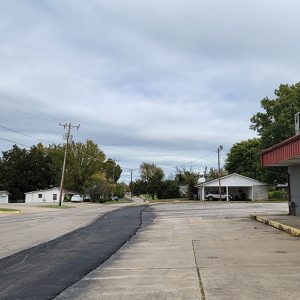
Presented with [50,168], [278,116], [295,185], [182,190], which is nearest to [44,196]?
[50,168]

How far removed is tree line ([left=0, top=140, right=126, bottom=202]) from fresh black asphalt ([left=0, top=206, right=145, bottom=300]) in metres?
85.7

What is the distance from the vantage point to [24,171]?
11625 cm

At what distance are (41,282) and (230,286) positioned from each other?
3.55 meters

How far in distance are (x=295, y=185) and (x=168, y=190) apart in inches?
3056

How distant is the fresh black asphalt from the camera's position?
27.9 ft

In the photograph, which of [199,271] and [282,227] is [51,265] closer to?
[199,271]

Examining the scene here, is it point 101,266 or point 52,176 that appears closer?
point 101,266

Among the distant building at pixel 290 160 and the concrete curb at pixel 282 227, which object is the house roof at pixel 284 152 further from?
the concrete curb at pixel 282 227

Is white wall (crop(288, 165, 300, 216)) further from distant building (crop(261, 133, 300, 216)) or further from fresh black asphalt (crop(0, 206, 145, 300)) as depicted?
fresh black asphalt (crop(0, 206, 145, 300))

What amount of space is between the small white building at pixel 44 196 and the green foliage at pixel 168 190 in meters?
Result: 22.2

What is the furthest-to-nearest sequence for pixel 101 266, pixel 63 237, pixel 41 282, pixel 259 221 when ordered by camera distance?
pixel 259 221, pixel 63 237, pixel 101 266, pixel 41 282

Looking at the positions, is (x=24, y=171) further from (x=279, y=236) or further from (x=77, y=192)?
(x=279, y=236)

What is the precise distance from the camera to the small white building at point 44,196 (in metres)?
103

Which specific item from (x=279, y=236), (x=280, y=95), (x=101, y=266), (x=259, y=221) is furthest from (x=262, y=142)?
(x=101, y=266)
